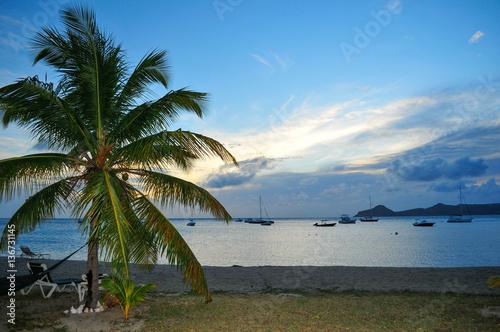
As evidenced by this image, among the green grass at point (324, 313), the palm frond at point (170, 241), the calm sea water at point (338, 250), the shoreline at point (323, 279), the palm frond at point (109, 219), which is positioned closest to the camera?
the palm frond at point (109, 219)

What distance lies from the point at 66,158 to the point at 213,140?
3007 mm

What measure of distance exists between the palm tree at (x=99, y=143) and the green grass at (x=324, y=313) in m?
0.93

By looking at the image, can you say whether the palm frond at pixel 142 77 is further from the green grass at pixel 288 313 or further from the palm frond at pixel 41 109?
the green grass at pixel 288 313

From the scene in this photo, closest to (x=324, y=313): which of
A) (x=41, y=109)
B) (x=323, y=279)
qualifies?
(x=323, y=279)

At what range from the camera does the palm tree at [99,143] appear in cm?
643

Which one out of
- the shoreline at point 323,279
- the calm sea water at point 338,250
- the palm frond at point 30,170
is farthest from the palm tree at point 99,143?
the calm sea water at point 338,250

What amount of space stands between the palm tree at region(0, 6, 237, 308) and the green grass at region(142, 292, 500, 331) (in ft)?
3.05

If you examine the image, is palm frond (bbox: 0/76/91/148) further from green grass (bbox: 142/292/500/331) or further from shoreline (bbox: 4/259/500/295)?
shoreline (bbox: 4/259/500/295)

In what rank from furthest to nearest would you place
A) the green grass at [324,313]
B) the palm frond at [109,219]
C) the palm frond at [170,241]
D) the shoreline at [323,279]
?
the shoreline at [323,279] → the green grass at [324,313] → the palm frond at [170,241] → the palm frond at [109,219]

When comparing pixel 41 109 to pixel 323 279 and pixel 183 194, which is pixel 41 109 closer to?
pixel 183 194

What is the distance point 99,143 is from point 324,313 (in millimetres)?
6245

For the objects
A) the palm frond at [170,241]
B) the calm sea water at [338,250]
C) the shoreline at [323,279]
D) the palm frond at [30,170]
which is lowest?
the calm sea water at [338,250]

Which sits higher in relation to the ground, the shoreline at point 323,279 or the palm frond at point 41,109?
the palm frond at point 41,109

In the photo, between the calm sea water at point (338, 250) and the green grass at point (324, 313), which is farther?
the calm sea water at point (338, 250)
